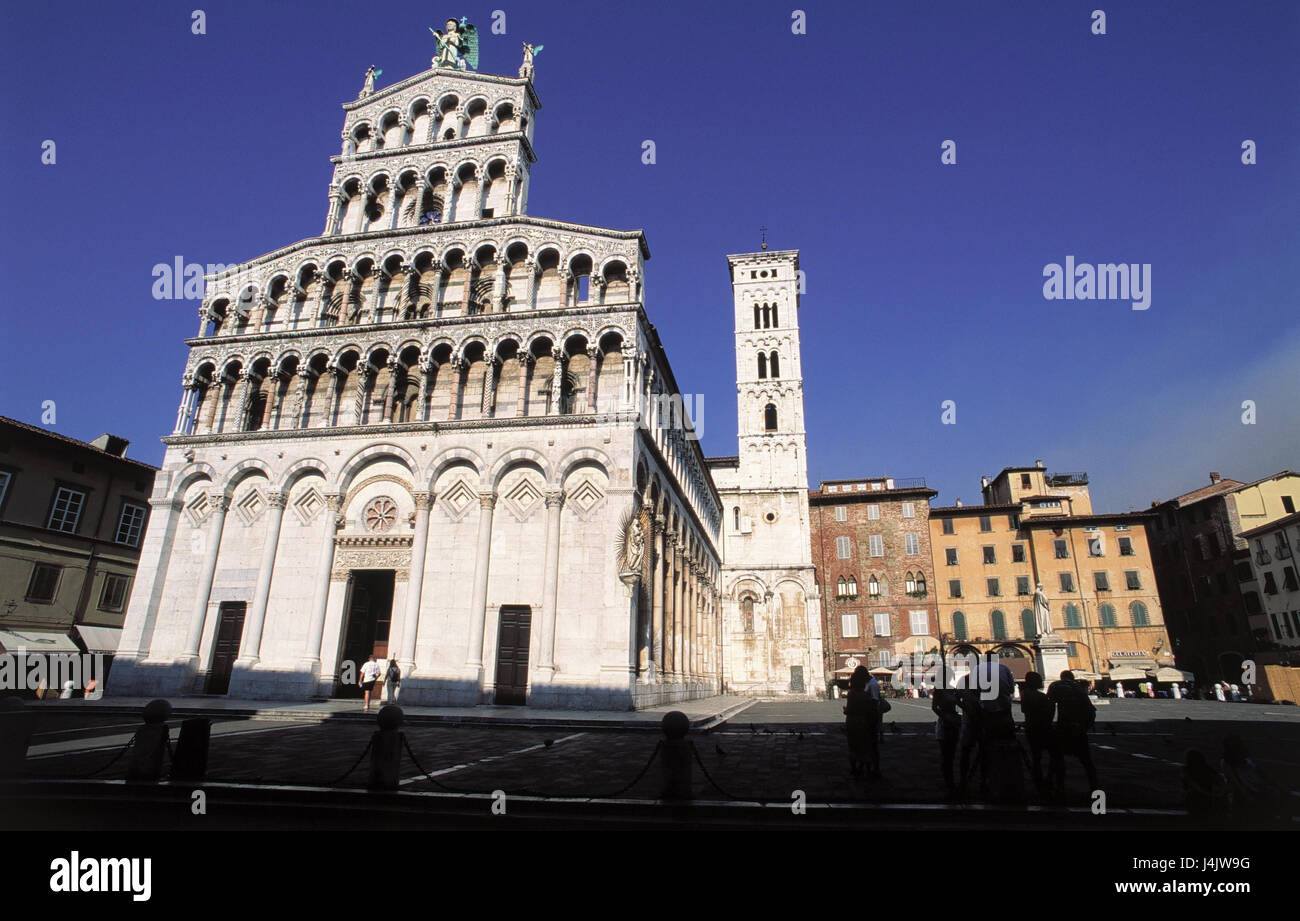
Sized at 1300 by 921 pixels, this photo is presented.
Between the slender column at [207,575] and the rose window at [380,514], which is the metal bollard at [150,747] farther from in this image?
the slender column at [207,575]

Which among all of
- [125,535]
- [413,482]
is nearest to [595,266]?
[413,482]

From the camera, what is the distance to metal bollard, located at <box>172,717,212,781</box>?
851 centimetres

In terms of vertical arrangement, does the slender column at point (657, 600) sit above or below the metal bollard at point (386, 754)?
above

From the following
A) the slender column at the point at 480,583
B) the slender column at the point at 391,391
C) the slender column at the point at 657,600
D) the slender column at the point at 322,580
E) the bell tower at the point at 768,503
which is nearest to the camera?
the slender column at the point at 480,583

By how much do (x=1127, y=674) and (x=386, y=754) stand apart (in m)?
48.5

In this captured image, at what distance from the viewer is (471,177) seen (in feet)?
92.9

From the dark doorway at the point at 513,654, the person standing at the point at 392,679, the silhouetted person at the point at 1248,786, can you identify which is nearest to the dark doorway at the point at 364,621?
the person standing at the point at 392,679

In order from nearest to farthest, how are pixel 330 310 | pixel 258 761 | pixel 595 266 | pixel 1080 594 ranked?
1. pixel 258 761
2. pixel 595 266
3. pixel 330 310
4. pixel 1080 594

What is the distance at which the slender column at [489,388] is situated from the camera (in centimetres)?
2355

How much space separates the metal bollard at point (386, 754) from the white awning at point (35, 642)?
25785mm

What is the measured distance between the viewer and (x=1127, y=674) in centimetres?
4181

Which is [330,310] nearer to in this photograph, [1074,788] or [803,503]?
[1074,788]
